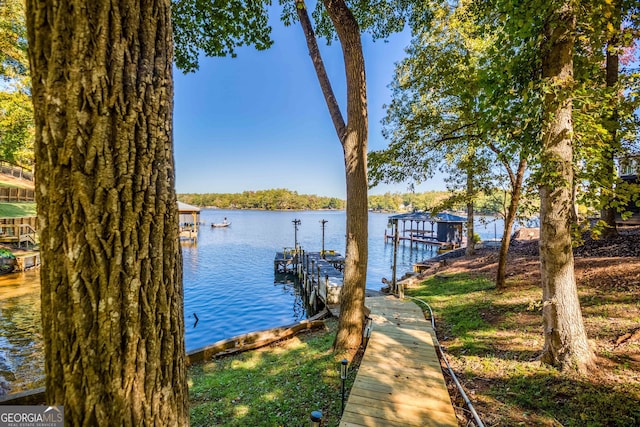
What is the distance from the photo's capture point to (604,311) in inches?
192

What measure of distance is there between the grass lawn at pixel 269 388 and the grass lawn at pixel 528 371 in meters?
1.80

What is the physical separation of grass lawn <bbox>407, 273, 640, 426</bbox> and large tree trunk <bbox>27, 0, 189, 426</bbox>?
3527mm

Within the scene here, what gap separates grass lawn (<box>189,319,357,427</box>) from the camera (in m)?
3.50

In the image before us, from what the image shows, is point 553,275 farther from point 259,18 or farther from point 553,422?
point 259,18

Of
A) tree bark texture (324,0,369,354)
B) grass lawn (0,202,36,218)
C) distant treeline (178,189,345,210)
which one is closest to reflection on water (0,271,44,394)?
grass lawn (0,202,36,218)

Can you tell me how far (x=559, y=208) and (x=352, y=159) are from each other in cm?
289

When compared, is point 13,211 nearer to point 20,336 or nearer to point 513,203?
point 20,336

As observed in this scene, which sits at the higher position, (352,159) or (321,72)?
(321,72)

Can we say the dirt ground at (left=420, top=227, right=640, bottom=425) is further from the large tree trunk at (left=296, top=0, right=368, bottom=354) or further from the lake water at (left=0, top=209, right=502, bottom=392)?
the lake water at (left=0, top=209, right=502, bottom=392)

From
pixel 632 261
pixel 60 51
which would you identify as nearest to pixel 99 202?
pixel 60 51

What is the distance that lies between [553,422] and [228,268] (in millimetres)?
22064

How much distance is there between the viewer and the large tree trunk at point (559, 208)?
3352 millimetres

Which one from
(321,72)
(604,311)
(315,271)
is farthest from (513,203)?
(315,271)

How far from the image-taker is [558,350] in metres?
3.57
